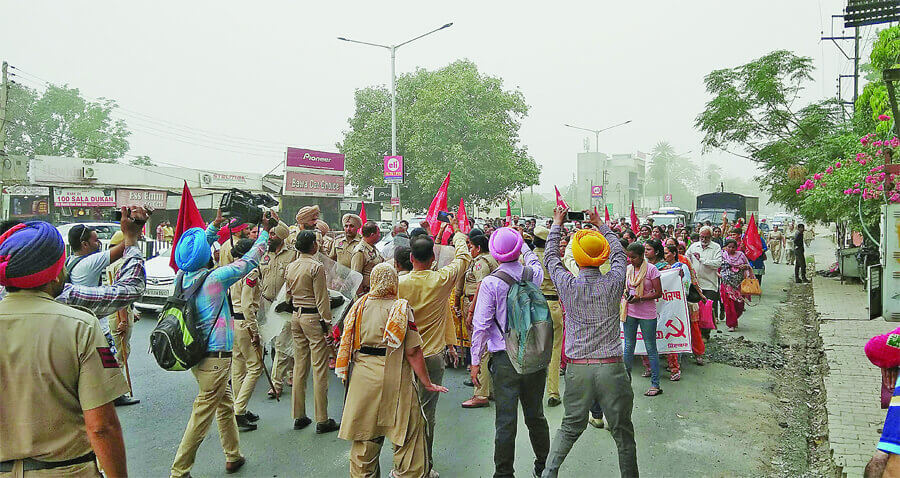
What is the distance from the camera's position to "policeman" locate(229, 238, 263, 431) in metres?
5.38

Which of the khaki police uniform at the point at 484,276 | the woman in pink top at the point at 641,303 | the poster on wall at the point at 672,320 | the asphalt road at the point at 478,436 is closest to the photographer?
the asphalt road at the point at 478,436

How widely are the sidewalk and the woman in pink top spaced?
1730 mm

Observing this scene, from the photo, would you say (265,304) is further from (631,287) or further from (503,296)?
(631,287)

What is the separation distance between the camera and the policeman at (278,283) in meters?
5.90

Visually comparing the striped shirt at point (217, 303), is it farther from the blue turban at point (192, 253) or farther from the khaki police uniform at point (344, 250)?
the khaki police uniform at point (344, 250)

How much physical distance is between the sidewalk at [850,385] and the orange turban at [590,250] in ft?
8.55

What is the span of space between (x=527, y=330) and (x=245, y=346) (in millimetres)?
3026

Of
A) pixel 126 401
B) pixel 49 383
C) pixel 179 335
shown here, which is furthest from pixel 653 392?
pixel 49 383

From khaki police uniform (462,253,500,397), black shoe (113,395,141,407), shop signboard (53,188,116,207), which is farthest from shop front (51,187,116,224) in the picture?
khaki police uniform (462,253,500,397)

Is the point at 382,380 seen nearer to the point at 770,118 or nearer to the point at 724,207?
the point at 770,118

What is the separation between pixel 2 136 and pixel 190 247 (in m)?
20.0

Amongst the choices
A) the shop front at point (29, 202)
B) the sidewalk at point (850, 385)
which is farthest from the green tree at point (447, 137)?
the sidewalk at point (850, 385)

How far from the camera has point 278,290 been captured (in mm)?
5918

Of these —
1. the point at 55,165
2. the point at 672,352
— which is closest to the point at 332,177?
the point at 55,165
